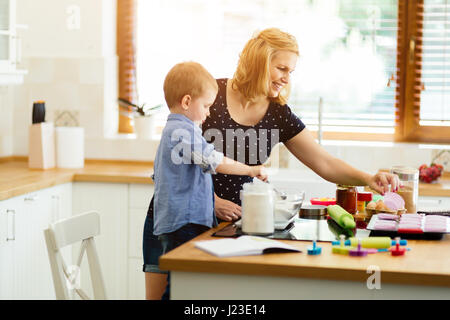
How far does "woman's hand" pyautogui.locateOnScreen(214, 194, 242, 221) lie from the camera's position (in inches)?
87.0

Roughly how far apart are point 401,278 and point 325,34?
266cm

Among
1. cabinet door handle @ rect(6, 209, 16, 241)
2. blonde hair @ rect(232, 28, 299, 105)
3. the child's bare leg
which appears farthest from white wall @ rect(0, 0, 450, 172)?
the child's bare leg

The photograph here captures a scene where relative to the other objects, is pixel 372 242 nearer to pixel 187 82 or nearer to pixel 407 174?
pixel 407 174

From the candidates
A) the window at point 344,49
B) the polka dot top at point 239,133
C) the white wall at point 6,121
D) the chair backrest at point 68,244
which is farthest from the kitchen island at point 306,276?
the white wall at point 6,121

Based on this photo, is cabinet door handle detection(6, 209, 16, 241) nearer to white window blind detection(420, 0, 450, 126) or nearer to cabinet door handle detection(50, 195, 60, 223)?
cabinet door handle detection(50, 195, 60, 223)

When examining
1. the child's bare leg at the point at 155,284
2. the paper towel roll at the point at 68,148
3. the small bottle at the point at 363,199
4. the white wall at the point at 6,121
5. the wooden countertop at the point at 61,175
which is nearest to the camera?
the child's bare leg at the point at 155,284

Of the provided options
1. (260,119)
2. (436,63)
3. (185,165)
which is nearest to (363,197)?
(260,119)

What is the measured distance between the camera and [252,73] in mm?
2365

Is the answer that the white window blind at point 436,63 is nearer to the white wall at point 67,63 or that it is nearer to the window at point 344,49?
the window at point 344,49

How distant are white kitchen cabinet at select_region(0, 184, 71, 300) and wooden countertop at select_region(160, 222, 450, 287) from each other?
1.54 m

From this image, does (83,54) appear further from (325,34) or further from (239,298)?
(239,298)

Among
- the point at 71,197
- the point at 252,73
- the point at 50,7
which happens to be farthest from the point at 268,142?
the point at 50,7

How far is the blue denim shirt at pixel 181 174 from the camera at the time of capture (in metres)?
1.92

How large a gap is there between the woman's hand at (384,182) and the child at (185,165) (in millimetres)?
474
